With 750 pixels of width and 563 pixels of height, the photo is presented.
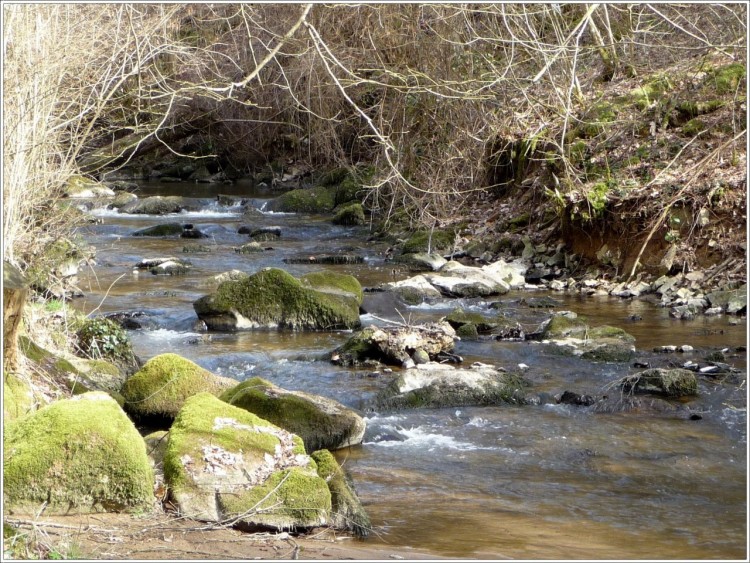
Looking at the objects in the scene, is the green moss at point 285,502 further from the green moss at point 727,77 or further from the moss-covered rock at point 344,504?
the green moss at point 727,77

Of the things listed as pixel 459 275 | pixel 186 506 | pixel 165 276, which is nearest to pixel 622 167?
pixel 459 275

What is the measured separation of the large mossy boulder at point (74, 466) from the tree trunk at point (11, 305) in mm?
752

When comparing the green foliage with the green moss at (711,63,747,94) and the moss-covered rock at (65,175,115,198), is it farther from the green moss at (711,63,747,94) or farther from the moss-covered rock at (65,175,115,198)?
the moss-covered rock at (65,175,115,198)

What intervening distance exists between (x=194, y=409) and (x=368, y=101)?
649 inches

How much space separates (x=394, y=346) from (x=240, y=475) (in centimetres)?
430

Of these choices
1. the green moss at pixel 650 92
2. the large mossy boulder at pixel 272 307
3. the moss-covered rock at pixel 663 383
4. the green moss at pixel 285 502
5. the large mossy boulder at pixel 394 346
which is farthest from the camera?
the green moss at pixel 650 92

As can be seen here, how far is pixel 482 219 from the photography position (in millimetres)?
17031

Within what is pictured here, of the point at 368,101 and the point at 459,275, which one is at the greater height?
the point at 368,101

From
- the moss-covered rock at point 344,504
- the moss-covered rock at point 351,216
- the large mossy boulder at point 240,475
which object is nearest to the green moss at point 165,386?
the large mossy boulder at point 240,475

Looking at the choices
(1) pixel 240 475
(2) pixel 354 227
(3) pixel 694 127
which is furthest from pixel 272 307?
(2) pixel 354 227

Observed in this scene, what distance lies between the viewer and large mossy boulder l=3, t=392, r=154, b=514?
482cm

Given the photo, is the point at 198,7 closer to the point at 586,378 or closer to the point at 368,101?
the point at 368,101

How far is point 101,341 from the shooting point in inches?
342

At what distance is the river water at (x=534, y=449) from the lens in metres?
5.40
